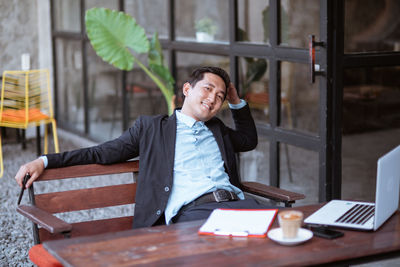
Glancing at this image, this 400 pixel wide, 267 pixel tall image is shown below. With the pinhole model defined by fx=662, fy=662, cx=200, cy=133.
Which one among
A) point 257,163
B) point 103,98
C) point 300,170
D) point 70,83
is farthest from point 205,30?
point 70,83

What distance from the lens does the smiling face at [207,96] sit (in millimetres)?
2869

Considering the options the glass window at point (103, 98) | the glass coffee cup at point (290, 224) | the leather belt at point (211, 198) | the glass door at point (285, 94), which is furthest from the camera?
the glass window at point (103, 98)

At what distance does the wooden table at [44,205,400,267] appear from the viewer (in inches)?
74.3

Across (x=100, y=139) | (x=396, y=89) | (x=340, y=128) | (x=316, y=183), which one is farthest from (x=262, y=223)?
(x=100, y=139)

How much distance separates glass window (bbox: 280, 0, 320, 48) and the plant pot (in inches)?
29.4

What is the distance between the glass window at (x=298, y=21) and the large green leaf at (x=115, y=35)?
48.4 inches

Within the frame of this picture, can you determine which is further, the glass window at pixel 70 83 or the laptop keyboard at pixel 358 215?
the glass window at pixel 70 83

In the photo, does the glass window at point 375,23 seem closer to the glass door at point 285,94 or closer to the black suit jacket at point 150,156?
the glass door at point 285,94

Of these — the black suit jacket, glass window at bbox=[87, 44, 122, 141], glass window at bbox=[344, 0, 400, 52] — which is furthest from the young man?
glass window at bbox=[87, 44, 122, 141]

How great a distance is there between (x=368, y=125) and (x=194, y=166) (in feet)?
8.84

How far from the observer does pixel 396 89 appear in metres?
5.03

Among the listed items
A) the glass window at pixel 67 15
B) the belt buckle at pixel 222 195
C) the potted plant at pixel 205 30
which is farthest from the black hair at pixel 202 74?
the glass window at pixel 67 15

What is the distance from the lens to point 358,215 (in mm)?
2271

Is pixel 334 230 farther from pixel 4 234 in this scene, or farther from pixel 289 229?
pixel 4 234
